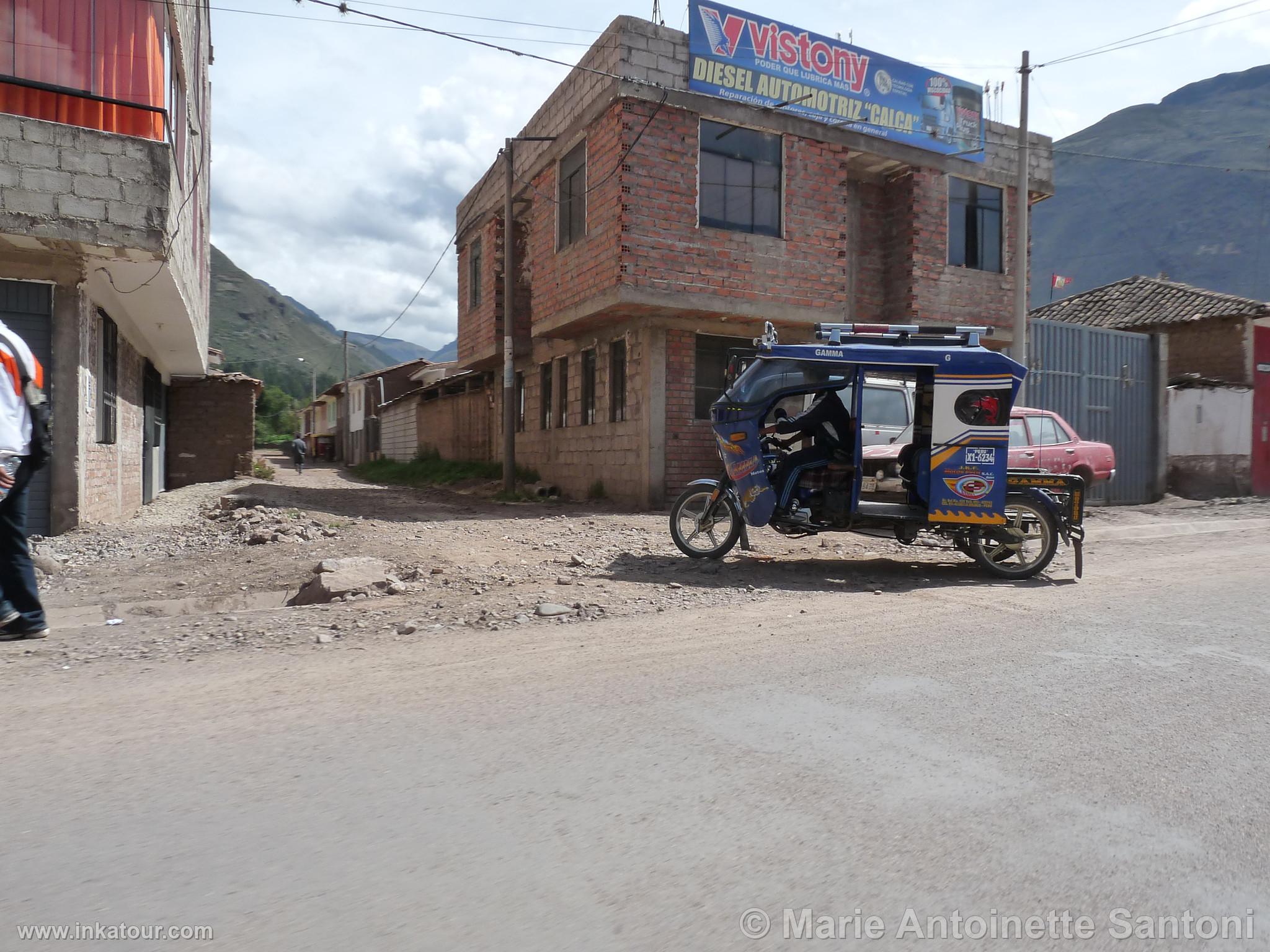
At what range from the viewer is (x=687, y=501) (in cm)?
854

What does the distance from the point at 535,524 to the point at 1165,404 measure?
1622 centimetres

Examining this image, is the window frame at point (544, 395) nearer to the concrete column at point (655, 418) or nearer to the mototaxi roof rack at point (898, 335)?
the concrete column at point (655, 418)

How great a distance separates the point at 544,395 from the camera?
1931cm

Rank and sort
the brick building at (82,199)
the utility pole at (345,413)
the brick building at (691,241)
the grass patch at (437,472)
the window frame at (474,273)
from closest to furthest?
the brick building at (82,199) < the brick building at (691,241) < the grass patch at (437,472) < the window frame at (474,273) < the utility pole at (345,413)

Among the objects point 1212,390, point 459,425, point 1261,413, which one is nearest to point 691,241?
point 459,425

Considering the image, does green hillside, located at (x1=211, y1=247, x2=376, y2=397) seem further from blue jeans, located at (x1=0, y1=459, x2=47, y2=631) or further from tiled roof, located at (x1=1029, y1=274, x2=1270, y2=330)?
blue jeans, located at (x1=0, y1=459, x2=47, y2=631)

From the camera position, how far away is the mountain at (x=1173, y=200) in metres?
105

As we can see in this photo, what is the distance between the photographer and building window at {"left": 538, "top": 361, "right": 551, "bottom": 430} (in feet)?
62.6

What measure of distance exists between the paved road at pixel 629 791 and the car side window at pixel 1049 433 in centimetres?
933

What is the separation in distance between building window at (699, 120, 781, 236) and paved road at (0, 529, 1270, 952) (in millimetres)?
10653

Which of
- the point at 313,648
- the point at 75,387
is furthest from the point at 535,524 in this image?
the point at 313,648

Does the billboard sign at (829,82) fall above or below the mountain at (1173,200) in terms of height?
below

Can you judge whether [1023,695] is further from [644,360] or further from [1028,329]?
[1028,329]

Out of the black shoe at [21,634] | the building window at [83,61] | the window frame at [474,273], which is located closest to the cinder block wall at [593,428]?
the window frame at [474,273]
